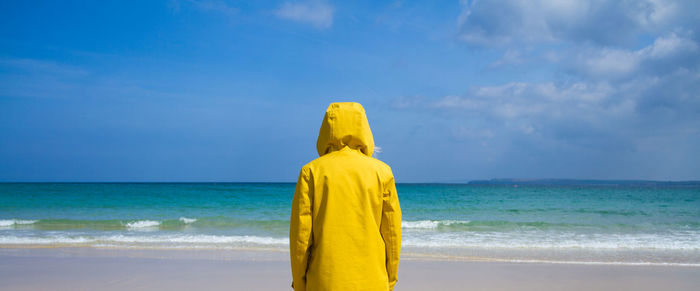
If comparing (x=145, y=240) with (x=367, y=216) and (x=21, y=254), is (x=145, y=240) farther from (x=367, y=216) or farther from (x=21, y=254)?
(x=367, y=216)

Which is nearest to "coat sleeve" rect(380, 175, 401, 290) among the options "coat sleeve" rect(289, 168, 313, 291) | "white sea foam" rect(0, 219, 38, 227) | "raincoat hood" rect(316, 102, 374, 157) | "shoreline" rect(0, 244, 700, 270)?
"raincoat hood" rect(316, 102, 374, 157)

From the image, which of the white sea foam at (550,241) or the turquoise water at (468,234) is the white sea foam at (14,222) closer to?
the turquoise water at (468,234)

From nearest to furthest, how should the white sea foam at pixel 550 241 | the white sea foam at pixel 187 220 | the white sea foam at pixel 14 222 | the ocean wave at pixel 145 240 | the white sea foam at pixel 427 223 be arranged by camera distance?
the white sea foam at pixel 550 241
the ocean wave at pixel 145 240
the white sea foam at pixel 427 223
the white sea foam at pixel 14 222
the white sea foam at pixel 187 220

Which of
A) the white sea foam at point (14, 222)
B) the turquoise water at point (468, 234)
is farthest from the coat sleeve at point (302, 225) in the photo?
the white sea foam at point (14, 222)

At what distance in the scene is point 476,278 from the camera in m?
6.88

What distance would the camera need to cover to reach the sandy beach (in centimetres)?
645

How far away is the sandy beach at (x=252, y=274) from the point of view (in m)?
6.45

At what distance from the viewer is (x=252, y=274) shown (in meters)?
7.09

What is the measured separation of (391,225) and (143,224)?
1548 cm

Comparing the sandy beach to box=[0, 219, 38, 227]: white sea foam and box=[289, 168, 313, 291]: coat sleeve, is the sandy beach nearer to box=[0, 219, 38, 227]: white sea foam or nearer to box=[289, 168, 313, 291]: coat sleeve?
box=[289, 168, 313, 291]: coat sleeve

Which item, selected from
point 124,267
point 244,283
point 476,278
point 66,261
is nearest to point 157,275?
point 124,267

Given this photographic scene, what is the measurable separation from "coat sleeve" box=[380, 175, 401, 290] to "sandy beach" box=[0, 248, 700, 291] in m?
4.05

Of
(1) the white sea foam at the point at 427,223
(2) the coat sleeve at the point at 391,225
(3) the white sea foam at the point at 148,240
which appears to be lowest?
(1) the white sea foam at the point at 427,223

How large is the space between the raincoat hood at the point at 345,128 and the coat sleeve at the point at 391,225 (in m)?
0.27
